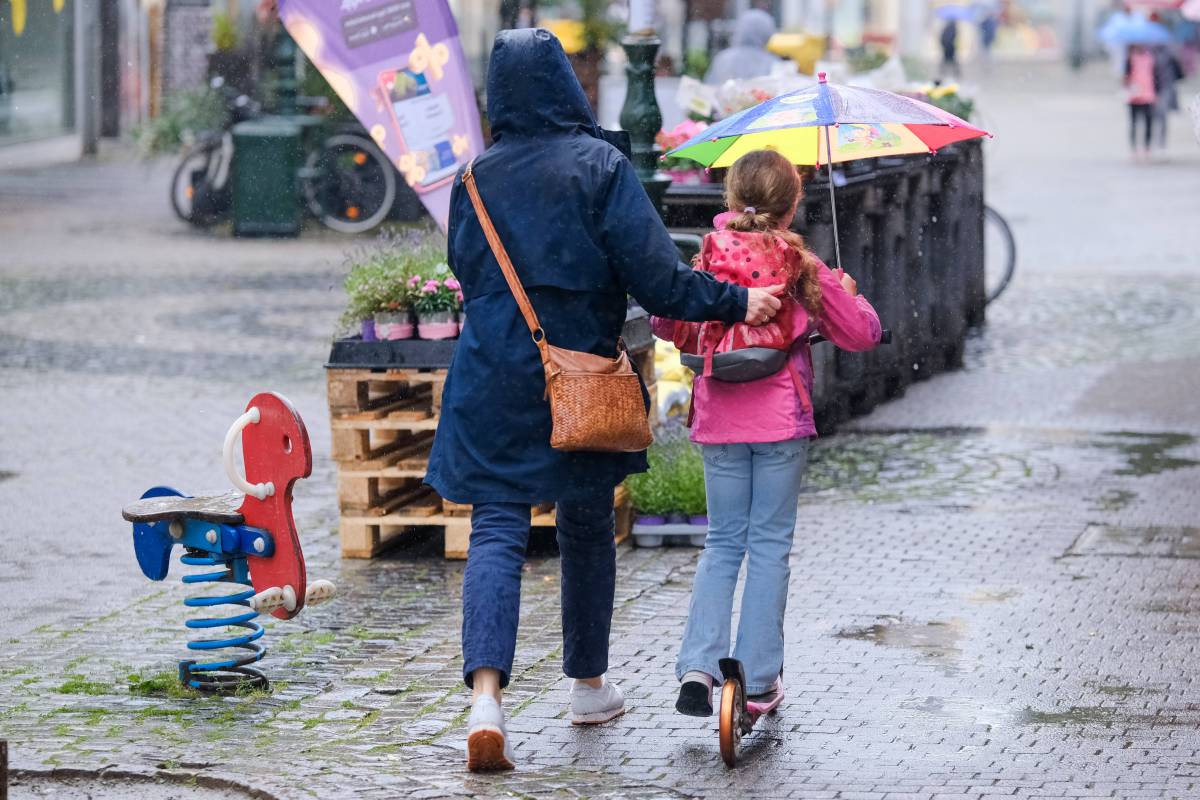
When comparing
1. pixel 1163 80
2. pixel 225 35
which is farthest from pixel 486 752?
pixel 1163 80

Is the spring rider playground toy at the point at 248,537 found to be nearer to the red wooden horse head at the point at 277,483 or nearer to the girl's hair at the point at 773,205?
the red wooden horse head at the point at 277,483

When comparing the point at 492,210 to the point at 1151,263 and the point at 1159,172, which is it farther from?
the point at 1159,172

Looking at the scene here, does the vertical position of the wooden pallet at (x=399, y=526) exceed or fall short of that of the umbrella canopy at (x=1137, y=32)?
it falls short

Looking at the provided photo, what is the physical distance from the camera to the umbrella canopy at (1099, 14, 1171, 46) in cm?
2777

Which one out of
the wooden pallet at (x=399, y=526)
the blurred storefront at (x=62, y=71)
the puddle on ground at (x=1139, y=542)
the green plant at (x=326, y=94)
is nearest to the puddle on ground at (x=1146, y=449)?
the puddle on ground at (x=1139, y=542)

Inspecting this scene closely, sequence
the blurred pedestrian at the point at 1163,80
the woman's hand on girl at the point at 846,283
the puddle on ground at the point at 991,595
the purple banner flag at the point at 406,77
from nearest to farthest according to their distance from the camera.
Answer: the woman's hand on girl at the point at 846,283, the puddle on ground at the point at 991,595, the purple banner flag at the point at 406,77, the blurred pedestrian at the point at 1163,80

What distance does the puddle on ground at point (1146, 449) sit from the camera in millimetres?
9180

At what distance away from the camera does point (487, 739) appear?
4.86 metres

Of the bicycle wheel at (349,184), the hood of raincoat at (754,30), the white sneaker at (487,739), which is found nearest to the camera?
the white sneaker at (487,739)

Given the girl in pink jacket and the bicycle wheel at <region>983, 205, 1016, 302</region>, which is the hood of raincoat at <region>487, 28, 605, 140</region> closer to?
the girl in pink jacket


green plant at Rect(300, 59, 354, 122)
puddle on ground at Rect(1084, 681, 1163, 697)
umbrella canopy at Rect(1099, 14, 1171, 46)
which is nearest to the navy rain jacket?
puddle on ground at Rect(1084, 681, 1163, 697)

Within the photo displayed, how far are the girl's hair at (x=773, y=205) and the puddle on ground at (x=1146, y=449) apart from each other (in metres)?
4.35

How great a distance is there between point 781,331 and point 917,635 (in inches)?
62.1

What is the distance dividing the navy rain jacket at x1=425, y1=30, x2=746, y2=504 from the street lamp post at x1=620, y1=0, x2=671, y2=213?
3.77 m
